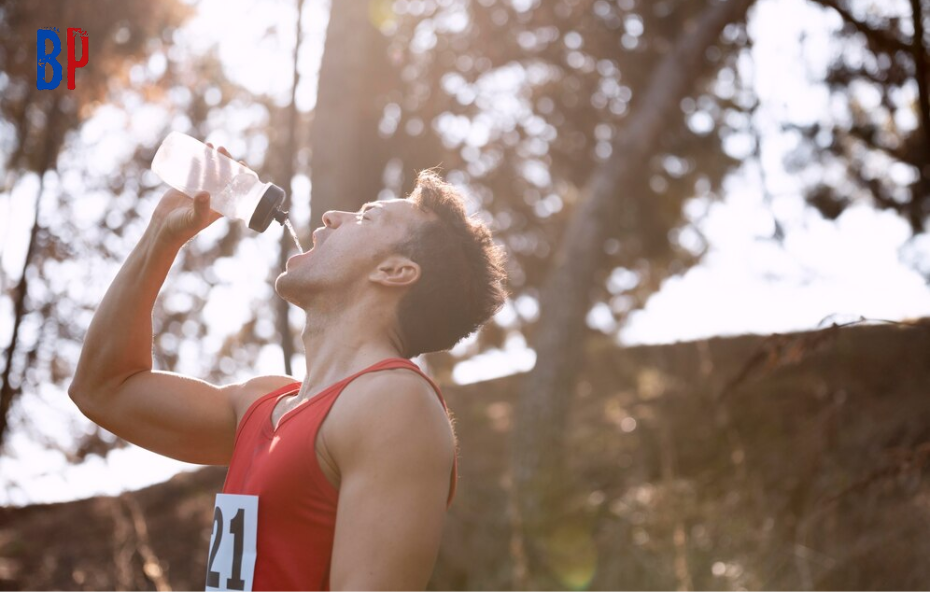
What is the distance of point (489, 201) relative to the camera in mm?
11086

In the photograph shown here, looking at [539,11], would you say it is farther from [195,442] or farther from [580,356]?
[195,442]

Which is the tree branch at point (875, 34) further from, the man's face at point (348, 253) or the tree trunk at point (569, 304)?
the man's face at point (348, 253)

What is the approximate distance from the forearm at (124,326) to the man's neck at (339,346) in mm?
537

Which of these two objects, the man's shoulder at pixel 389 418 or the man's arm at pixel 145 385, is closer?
the man's shoulder at pixel 389 418

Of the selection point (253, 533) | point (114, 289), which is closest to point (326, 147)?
point (114, 289)

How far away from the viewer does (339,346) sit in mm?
2586

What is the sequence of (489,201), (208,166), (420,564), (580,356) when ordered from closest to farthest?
Answer: (420,564), (208,166), (580,356), (489,201)

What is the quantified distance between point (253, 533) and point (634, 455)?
771cm

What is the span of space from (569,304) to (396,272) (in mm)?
5954

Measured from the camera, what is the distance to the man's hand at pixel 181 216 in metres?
2.74

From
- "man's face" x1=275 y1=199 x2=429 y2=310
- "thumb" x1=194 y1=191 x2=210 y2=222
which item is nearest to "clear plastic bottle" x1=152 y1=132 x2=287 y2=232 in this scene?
"thumb" x1=194 y1=191 x2=210 y2=222

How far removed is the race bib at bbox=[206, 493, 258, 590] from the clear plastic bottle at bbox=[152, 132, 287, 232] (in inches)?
41.6

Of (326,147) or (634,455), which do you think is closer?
(326,147)

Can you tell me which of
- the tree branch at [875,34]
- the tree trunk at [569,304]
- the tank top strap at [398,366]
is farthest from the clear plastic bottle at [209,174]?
the tree trunk at [569,304]
